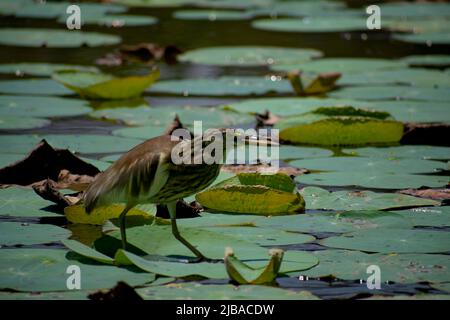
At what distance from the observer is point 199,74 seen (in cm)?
1016

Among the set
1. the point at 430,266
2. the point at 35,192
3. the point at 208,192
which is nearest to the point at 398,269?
the point at 430,266

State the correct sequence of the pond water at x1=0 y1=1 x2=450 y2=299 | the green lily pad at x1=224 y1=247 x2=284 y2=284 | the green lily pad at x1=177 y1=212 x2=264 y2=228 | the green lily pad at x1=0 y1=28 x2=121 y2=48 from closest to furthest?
the green lily pad at x1=224 y1=247 x2=284 y2=284 < the pond water at x1=0 y1=1 x2=450 y2=299 < the green lily pad at x1=177 y1=212 x2=264 y2=228 < the green lily pad at x1=0 y1=28 x2=121 y2=48

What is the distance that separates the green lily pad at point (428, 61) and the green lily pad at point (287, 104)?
2187mm

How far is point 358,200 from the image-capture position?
573cm

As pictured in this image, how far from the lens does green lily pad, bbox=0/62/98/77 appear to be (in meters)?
9.74

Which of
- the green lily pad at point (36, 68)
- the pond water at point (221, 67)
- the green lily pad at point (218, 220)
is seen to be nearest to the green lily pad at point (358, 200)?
the pond water at point (221, 67)

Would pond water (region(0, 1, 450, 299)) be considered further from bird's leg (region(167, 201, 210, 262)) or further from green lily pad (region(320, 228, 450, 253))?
bird's leg (region(167, 201, 210, 262))

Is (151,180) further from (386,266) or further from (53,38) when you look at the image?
(53,38)

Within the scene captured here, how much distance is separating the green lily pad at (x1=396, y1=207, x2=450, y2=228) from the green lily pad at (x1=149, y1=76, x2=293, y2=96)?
3588 millimetres

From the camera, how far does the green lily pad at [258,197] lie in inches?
219

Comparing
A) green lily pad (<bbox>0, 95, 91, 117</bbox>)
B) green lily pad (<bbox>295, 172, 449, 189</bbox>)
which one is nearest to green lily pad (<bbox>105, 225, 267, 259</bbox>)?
green lily pad (<bbox>295, 172, 449, 189</bbox>)

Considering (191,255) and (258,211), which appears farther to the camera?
(258,211)

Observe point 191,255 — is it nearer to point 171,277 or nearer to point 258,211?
point 171,277
